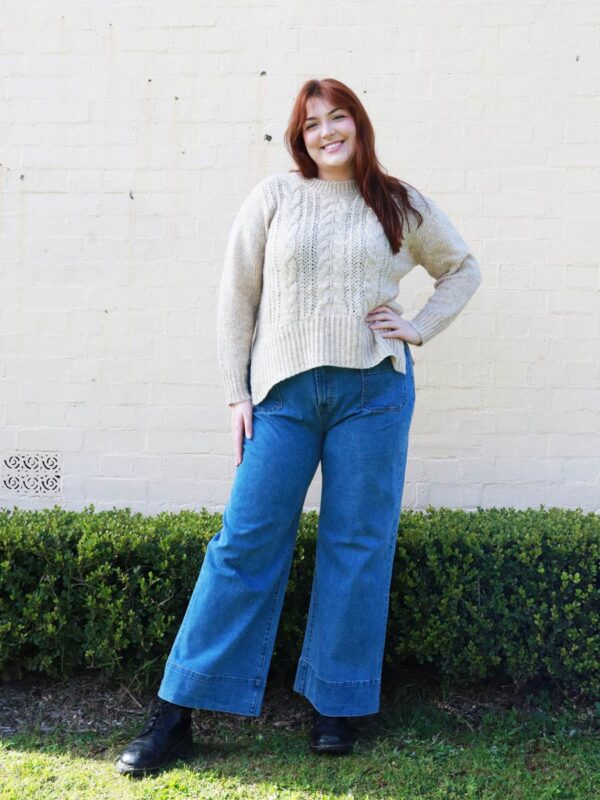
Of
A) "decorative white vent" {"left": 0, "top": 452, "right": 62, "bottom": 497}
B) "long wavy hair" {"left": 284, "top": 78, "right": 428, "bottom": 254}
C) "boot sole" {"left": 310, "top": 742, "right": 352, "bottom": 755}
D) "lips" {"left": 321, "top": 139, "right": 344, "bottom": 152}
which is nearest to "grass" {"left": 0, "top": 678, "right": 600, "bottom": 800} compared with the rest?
"boot sole" {"left": 310, "top": 742, "right": 352, "bottom": 755}

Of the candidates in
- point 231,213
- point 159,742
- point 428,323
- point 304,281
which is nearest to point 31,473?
point 231,213

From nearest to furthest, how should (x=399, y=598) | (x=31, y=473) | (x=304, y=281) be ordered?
(x=304, y=281) < (x=399, y=598) < (x=31, y=473)

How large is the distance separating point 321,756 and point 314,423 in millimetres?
1082

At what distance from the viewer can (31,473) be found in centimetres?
388

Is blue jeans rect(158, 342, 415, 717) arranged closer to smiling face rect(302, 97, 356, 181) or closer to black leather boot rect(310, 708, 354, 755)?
black leather boot rect(310, 708, 354, 755)

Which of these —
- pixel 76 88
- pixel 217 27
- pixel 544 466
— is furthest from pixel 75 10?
pixel 544 466

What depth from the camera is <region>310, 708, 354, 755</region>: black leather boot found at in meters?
2.82

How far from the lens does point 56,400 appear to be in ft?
12.6

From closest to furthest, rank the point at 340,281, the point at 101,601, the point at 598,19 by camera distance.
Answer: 1. the point at 340,281
2. the point at 101,601
3. the point at 598,19

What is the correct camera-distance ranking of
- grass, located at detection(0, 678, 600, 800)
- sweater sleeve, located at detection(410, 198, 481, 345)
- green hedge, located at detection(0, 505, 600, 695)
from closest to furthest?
grass, located at detection(0, 678, 600, 800) → sweater sleeve, located at detection(410, 198, 481, 345) → green hedge, located at detection(0, 505, 600, 695)

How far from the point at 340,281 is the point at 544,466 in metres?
1.57

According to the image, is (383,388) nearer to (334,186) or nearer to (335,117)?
(334,186)

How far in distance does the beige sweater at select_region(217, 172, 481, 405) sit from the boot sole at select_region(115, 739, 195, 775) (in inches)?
43.6

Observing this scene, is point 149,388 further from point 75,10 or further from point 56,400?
point 75,10
